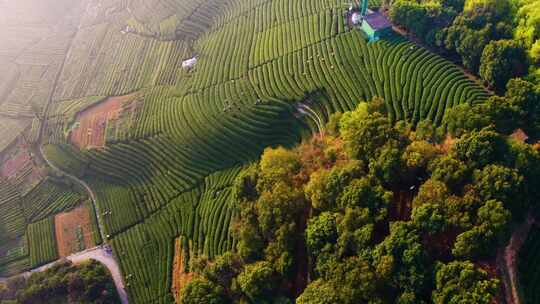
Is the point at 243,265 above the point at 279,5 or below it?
below

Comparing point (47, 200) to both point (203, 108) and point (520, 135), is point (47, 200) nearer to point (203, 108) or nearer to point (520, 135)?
point (203, 108)

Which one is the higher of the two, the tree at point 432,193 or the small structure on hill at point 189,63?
the small structure on hill at point 189,63

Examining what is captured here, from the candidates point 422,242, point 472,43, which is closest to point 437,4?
point 472,43

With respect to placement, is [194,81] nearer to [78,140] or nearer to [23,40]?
[78,140]

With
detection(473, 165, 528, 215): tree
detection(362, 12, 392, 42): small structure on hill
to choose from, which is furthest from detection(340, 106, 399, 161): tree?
detection(362, 12, 392, 42): small structure on hill

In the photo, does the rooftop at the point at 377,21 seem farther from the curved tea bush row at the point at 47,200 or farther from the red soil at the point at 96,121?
the curved tea bush row at the point at 47,200

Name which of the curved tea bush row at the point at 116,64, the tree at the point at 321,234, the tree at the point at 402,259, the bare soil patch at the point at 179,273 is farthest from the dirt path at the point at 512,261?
the curved tea bush row at the point at 116,64
